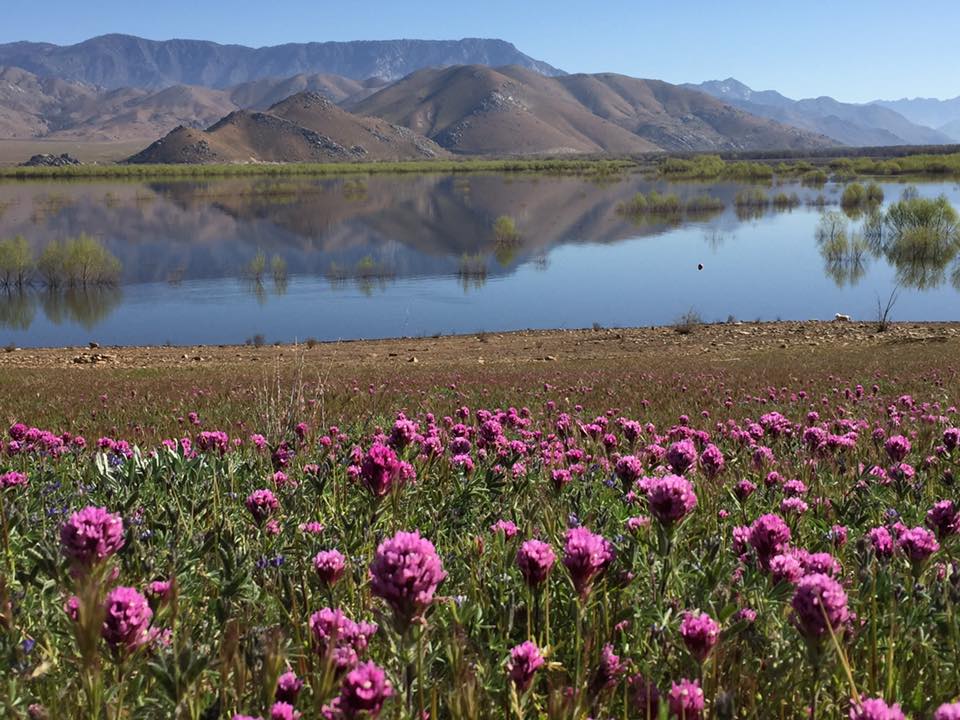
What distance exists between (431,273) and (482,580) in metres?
47.2

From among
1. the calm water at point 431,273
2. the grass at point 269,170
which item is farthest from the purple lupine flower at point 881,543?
the grass at point 269,170

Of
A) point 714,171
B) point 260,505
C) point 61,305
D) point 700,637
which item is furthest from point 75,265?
point 714,171

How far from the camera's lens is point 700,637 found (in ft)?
5.65

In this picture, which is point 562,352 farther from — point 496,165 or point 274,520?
point 496,165

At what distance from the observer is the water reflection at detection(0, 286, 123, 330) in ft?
118

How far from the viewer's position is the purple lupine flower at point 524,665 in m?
1.77

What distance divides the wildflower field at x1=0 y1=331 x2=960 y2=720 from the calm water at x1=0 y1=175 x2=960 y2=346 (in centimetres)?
1806

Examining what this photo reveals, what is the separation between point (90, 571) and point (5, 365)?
22713mm

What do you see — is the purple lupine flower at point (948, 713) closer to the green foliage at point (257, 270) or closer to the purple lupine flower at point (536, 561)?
the purple lupine flower at point (536, 561)

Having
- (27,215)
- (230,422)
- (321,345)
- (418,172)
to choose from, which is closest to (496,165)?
(418,172)

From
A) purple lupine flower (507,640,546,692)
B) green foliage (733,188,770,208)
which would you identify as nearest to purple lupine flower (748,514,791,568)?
purple lupine flower (507,640,546,692)

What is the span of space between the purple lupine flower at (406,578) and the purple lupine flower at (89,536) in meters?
0.61

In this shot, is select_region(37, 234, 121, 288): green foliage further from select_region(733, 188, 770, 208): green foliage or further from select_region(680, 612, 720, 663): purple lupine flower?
select_region(733, 188, 770, 208): green foliage

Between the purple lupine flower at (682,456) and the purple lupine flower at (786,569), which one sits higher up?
the purple lupine flower at (682,456)
